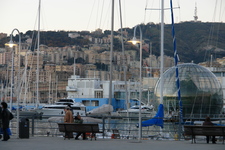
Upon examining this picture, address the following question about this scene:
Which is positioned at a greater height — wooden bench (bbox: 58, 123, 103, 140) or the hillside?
the hillside

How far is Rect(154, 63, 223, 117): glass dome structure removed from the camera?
40125 mm

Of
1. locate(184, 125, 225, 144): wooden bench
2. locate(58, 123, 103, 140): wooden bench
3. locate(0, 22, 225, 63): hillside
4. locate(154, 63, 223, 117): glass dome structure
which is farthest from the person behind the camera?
locate(0, 22, 225, 63): hillside

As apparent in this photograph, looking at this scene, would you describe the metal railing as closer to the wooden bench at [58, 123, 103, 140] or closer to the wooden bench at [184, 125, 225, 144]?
the wooden bench at [58, 123, 103, 140]

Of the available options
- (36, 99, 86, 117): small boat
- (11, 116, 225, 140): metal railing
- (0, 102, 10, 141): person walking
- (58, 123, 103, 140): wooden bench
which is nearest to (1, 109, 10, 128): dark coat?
(0, 102, 10, 141): person walking

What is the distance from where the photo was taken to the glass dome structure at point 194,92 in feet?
132

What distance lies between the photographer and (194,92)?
40344mm

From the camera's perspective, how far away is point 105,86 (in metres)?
93.9

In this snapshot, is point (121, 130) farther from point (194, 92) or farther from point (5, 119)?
point (194, 92)

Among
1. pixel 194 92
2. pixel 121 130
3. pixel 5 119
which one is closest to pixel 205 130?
pixel 121 130

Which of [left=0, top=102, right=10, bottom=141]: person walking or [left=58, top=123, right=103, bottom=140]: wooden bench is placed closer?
[left=0, top=102, right=10, bottom=141]: person walking

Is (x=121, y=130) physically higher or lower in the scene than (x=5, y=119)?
lower

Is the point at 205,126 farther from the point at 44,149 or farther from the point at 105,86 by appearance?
the point at 105,86

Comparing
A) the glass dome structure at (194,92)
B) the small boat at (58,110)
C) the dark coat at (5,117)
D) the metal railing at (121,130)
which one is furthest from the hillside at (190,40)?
the dark coat at (5,117)

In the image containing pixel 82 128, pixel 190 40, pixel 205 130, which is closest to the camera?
pixel 205 130
